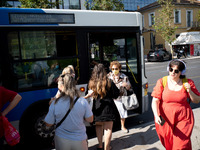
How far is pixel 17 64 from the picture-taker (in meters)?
3.92

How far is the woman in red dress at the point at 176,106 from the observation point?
290cm

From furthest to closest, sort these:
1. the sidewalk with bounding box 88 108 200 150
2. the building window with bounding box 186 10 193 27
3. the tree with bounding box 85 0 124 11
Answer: the building window with bounding box 186 10 193 27 < the tree with bounding box 85 0 124 11 < the sidewalk with bounding box 88 108 200 150

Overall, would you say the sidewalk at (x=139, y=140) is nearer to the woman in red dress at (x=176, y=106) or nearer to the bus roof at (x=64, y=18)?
the woman in red dress at (x=176, y=106)

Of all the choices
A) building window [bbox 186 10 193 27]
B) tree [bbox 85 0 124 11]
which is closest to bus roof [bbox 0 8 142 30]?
tree [bbox 85 0 124 11]

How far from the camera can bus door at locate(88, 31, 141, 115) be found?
540 cm

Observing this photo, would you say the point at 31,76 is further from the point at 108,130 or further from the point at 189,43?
the point at 189,43

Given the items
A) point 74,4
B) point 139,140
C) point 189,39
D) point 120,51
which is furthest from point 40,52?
point 189,39

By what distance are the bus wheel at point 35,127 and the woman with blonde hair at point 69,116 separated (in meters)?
1.82

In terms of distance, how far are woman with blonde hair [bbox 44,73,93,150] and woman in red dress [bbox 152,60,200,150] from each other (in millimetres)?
1078

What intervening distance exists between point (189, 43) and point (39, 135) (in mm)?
32245

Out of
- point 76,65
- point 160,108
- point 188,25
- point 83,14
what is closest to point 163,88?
point 160,108

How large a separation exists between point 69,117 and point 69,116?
13mm

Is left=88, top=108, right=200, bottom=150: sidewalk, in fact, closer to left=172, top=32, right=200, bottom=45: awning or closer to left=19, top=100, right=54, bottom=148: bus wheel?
left=19, top=100, right=54, bottom=148: bus wheel

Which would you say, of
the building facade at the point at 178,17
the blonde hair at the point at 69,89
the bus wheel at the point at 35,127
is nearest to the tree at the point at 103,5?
the bus wheel at the point at 35,127
